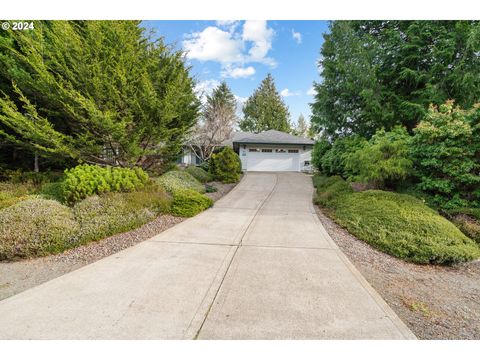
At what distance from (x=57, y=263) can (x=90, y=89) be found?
5037 mm

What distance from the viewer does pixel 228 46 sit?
693cm

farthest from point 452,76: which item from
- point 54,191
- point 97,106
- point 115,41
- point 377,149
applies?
point 54,191

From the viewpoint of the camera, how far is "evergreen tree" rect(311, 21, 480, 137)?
862 cm

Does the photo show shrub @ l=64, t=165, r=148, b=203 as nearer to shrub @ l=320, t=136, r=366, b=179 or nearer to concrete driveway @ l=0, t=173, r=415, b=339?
concrete driveway @ l=0, t=173, r=415, b=339

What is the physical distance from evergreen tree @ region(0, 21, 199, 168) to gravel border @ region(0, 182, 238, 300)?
3.44 m

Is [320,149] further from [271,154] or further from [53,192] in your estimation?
[53,192]

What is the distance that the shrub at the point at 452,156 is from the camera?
5539 mm

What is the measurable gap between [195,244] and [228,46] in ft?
20.9

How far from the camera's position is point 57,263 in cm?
336

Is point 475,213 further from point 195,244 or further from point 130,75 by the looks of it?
point 130,75

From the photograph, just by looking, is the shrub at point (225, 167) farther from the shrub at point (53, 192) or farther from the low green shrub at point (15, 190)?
the low green shrub at point (15, 190)

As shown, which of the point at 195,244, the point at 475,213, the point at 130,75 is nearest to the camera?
the point at 195,244
